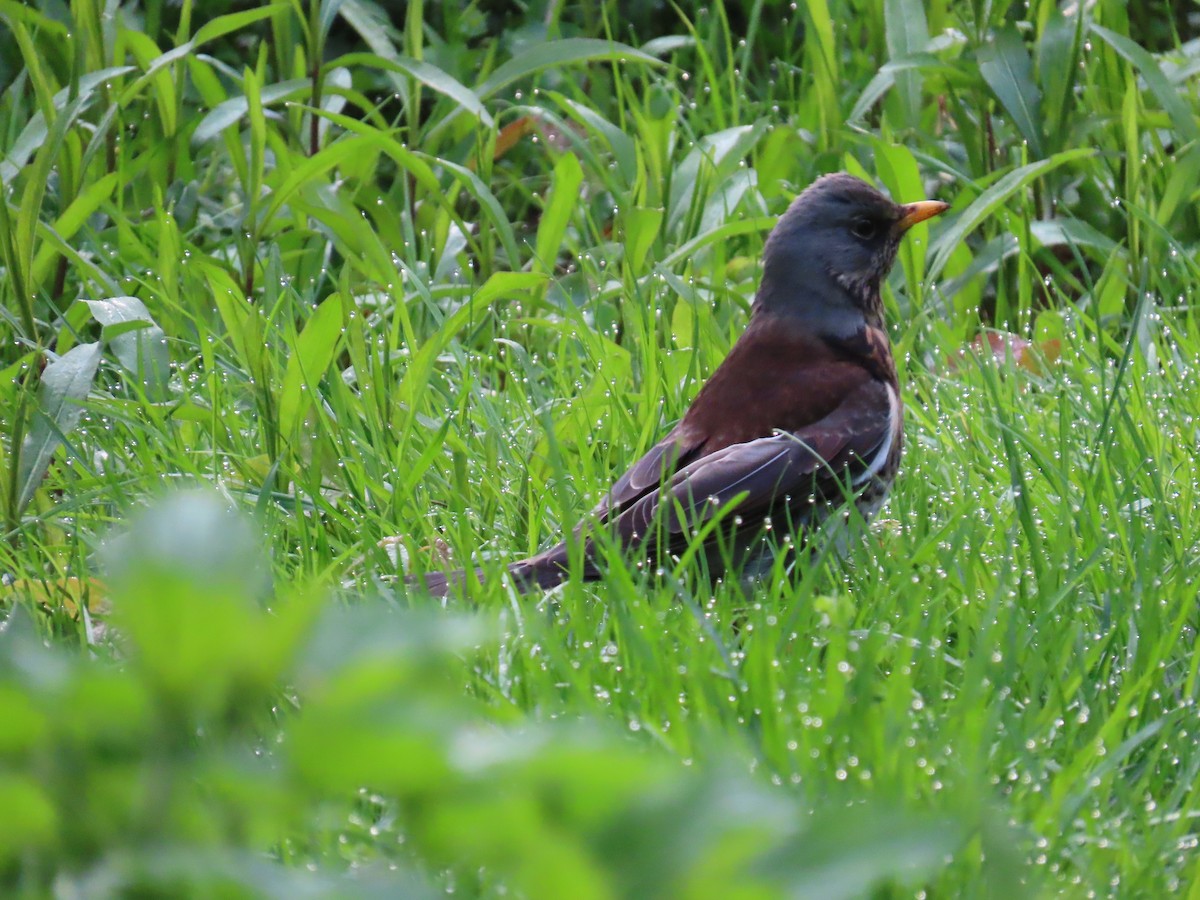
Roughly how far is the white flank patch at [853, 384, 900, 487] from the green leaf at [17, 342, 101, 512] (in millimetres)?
1622

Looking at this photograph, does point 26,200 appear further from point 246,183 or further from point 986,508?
point 986,508

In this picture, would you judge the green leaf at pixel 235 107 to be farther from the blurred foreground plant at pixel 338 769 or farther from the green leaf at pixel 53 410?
the blurred foreground plant at pixel 338 769

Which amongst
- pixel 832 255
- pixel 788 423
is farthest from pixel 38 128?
pixel 788 423

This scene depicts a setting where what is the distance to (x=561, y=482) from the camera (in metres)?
2.61

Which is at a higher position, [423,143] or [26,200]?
[26,200]

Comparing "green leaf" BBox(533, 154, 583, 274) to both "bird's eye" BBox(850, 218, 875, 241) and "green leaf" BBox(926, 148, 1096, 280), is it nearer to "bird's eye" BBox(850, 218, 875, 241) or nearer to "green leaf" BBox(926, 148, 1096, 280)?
"bird's eye" BBox(850, 218, 875, 241)

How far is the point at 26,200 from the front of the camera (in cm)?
339

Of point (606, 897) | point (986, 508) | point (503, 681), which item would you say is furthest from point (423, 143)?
point (606, 897)

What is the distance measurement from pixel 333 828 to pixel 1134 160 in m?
Answer: 3.20

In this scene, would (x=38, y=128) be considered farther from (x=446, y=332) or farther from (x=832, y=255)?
(x=832, y=255)

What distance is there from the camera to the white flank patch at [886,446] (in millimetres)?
3113

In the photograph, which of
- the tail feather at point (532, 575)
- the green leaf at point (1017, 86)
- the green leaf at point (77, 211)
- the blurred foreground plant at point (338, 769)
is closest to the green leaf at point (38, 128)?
the green leaf at point (77, 211)

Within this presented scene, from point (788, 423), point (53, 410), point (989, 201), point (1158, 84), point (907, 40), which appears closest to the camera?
point (53, 410)

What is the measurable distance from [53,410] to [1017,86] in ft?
9.63
